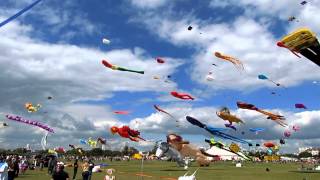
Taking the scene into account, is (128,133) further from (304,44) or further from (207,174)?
(304,44)

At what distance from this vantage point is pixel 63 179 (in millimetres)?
16359

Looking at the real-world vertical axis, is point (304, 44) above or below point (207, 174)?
above

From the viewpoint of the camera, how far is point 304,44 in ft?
51.1

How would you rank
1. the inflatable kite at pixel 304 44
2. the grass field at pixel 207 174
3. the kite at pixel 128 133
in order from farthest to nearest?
1. the kite at pixel 128 133
2. the grass field at pixel 207 174
3. the inflatable kite at pixel 304 44

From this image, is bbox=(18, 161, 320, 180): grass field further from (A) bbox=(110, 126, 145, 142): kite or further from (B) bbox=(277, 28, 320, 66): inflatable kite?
(B) bbox=(277, 28, 320, 66): inflatable kite

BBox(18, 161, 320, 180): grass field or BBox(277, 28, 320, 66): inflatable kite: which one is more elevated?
BBox(277, 28, 320, 66): inflatable kite

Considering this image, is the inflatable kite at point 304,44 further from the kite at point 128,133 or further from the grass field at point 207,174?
the kite at point 128,133

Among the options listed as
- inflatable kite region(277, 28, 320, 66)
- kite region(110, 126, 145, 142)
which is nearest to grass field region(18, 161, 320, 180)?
kite region(110, 126, 145, 142)

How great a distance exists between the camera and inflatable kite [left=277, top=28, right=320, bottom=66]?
15484 millimetres

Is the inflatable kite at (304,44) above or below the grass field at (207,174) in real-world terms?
above

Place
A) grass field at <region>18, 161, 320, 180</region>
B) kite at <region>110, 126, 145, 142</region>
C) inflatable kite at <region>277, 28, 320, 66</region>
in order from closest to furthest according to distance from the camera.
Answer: inflatable kite at <region>277, 28, 320, 66</region> < grass field at <region>18, 161, 320, 180</region> < kite at <region>110, 126, 145, 142</region>

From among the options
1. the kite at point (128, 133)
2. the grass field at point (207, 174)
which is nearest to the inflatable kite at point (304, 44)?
the grass field at point (207, 174)

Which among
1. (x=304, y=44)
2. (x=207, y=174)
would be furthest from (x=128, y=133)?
(x=304, y=44)

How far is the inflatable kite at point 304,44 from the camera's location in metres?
15.5
